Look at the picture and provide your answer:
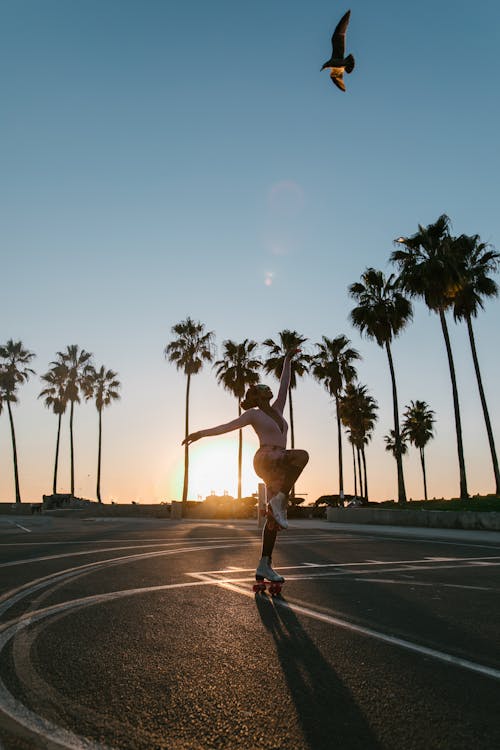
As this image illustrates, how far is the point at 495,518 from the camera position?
20266 millimetres

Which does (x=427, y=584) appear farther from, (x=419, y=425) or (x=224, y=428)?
(x=419, y=425)

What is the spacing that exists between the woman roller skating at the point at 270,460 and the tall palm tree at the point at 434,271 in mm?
27263

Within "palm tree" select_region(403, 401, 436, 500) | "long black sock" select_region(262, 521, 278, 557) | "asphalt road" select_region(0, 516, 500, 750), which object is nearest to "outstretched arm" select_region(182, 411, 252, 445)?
"long black sock" select_region(262, 521, 278, 557)

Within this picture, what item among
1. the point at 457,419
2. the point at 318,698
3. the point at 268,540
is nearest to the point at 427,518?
the point at 457,419

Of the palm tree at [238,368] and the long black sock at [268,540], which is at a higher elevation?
the palm tree at [238,368]

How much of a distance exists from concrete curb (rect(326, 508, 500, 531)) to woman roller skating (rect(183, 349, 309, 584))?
17.3 meters

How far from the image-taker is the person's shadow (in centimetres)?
194

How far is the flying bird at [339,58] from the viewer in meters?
9.25

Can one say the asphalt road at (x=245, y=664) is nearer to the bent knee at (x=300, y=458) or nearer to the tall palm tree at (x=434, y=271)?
the bent knee at (x=300, y=458)

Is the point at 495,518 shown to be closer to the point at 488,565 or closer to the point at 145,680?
the point at 488,565

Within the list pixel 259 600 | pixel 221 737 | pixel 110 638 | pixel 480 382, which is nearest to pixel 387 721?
pixel 221 737

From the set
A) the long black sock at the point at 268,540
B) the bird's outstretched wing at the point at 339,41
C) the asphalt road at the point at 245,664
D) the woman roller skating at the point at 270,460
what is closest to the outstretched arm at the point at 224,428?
the woman roller skating at the point at 270,460

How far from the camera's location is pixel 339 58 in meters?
9.55

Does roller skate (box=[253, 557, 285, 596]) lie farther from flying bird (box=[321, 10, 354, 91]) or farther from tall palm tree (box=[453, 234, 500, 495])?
tall palm tree (box=[453, 234, 500, 495])
